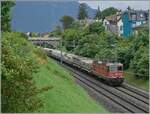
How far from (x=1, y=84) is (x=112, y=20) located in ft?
322

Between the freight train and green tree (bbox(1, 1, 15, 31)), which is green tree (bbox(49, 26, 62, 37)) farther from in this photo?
green tree (bbox(1, 1, 15, 31))

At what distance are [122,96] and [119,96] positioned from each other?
0.26 m

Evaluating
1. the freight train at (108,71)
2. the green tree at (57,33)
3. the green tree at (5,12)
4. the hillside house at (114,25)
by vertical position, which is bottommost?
the freight train at (108,71)

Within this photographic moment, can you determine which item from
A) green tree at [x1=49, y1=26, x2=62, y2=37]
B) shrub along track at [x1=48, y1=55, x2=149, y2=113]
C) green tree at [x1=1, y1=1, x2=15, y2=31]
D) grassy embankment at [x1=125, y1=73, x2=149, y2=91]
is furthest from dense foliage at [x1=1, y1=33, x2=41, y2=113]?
green tree at [x1=49, y1=26, x2=62, y2=37]

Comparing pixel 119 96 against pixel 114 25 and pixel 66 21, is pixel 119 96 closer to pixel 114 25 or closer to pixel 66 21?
pixel 114 25

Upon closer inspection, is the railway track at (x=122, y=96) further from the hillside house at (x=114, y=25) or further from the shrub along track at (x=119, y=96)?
the hillside house at (x=114, y=25)

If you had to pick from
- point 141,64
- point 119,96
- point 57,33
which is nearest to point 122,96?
point 119,96

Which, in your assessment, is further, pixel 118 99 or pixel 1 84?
pixel 118 99

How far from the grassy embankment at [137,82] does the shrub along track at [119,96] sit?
1.00 m

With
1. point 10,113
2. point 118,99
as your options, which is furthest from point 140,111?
point 10,113

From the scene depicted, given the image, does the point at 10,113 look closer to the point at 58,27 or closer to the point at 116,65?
the point at 116,65

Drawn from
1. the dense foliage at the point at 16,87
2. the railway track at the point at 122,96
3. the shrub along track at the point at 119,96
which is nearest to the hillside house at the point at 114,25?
the railway track at the point at 122,96

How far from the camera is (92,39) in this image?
7838 cm

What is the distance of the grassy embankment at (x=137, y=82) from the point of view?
46.6 m
